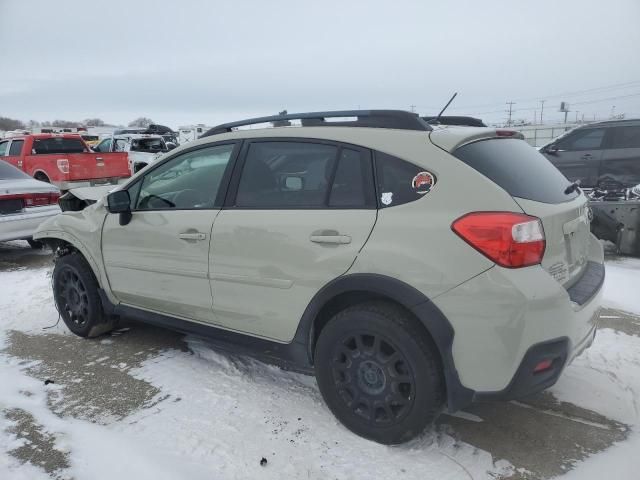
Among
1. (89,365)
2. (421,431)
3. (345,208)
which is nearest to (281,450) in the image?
(421,431)

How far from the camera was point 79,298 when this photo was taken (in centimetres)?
431

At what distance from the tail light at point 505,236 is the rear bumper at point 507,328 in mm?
60

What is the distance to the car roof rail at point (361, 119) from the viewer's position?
2.74 m

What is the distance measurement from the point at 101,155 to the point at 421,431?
1165cm

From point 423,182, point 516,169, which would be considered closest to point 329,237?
point 423,182

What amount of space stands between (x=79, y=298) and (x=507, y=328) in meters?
3.57

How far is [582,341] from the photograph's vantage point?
262 cm

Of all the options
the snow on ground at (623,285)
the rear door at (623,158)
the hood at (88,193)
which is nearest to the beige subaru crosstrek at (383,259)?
the hood at (88,193)

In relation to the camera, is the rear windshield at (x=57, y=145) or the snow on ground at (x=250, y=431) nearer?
the snow on ground at (x=250, y=431)

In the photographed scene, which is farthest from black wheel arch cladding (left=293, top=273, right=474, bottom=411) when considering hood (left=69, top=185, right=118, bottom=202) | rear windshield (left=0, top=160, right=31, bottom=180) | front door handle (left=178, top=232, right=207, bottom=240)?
rear windshield (left=0, top=160, right=31, bottom=180)

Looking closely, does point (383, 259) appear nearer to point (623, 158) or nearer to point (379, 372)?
point (379, 372)

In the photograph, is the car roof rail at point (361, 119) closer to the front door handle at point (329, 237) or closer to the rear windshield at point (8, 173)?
the front door handle at point (329, 237)

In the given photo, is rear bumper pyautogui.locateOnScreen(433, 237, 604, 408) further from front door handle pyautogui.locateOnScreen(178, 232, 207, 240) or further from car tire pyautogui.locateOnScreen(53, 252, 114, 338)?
car tire pyautogui.locateOnScreen(53, 252, 114, 338)

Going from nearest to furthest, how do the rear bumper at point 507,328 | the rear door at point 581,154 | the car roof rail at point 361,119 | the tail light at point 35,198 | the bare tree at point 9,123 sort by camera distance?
the rear bumper at point 507,328 → the car roof rail at point 361,119 → the tail light at point 35,198 → the rear door at point 581,154 → the bare tree at point 9,123
